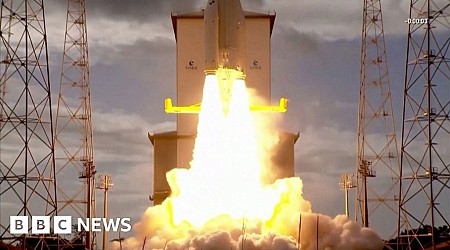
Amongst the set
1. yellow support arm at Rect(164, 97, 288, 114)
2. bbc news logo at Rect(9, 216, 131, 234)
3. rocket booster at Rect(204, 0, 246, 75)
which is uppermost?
rocket booster at Rect(204, 0, 246, 75)

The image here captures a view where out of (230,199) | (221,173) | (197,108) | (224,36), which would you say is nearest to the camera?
(224,36)

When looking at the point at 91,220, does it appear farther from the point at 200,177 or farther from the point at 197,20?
the point at 197,20

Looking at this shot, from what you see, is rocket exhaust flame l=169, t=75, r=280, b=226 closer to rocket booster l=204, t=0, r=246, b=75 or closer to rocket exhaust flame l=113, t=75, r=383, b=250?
rocket exhaust flame l=113, t=75, r=383, b=250

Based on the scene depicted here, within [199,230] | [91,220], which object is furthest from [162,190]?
[199,230]

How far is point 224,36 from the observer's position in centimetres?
3944

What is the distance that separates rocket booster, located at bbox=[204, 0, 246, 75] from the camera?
129 feet

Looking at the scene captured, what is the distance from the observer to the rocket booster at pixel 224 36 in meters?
39.4

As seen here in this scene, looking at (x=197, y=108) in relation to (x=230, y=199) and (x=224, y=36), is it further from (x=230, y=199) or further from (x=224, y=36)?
(x=224, y=36)

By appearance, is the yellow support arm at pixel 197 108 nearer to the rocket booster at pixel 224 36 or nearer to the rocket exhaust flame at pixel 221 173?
the rocket exhaust flame at pixel 221 173

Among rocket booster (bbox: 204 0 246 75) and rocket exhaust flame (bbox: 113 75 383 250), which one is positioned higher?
rocket booster (bbox: 204 0 246 75)

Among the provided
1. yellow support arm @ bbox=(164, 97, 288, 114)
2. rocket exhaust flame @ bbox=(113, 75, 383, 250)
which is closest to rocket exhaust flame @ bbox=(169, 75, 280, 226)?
rocket exhaust flame @ bbox=(113, 75, 383, 250)

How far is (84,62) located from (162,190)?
32.9 feet

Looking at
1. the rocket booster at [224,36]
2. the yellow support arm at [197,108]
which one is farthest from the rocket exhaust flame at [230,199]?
the yellow support arm at [197,108]

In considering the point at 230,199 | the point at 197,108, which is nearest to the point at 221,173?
the point at 230,199
